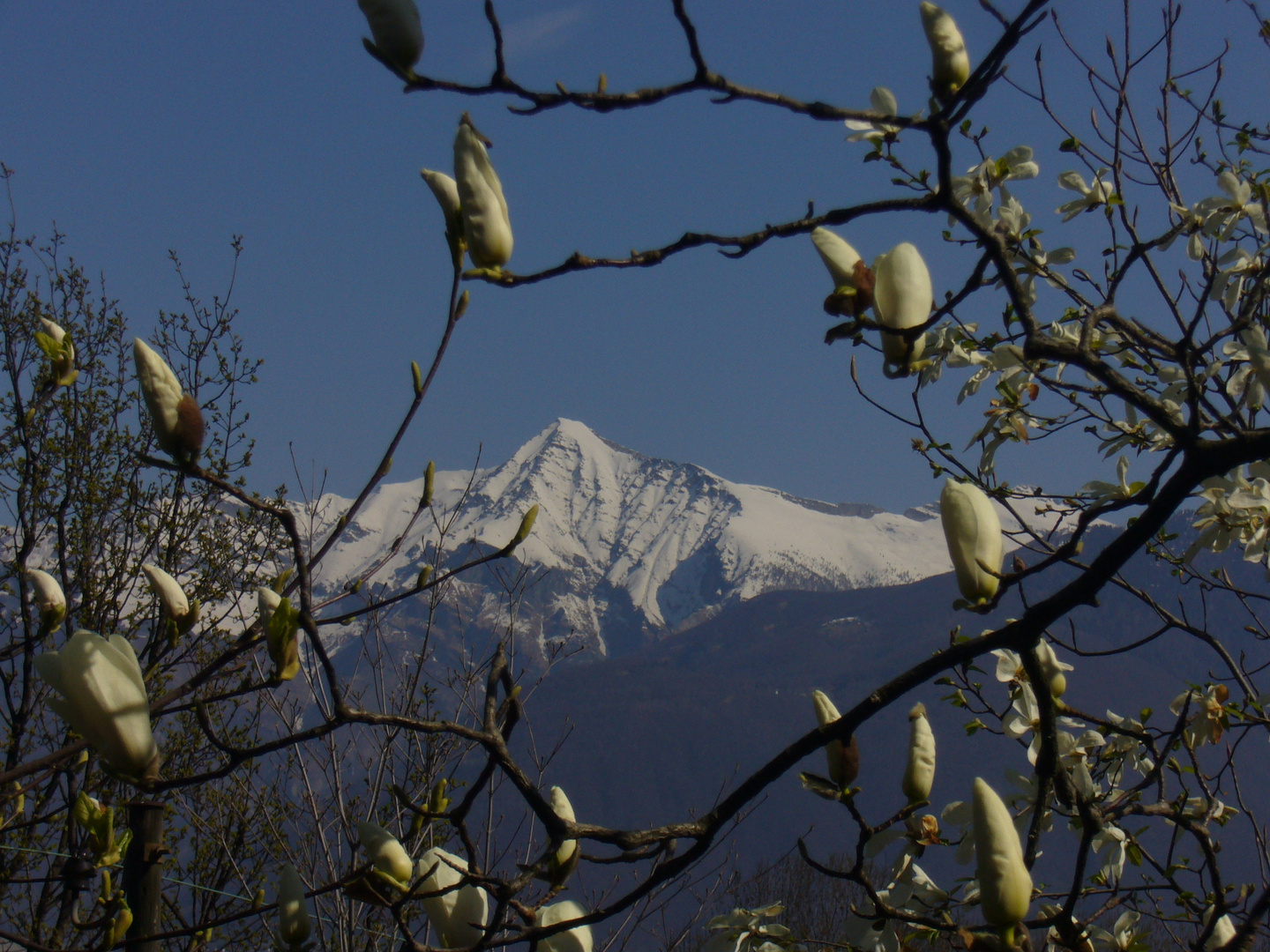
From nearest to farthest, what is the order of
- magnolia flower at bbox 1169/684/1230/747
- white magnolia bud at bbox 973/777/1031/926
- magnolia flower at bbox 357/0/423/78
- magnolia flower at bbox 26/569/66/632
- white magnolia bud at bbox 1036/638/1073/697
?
white magnolia bud at bbox 973/777/1031/926 → magnolia flower at bbox 357/0/423/78 → white magnolia bud at bbox 1036/638/1073/697 → magnolia flower at bbox 26/569/66/632 → magnolia flower at bbox 1169/684/1230/747

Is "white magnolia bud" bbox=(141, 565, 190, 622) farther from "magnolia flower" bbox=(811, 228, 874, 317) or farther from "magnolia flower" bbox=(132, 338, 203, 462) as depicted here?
"magnolia flower" bbox=(811, 228, 874, 317)

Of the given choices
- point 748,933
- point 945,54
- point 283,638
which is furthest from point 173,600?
point 945,54

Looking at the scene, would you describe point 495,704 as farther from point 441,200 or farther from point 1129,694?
point 1129,694

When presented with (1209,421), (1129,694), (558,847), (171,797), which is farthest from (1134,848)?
(1129,694)

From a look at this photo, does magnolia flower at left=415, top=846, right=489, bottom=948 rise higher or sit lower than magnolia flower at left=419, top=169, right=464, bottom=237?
lower

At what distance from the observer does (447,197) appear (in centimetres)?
105

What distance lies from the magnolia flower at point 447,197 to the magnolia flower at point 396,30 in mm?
121

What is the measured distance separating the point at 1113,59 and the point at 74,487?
6.64m

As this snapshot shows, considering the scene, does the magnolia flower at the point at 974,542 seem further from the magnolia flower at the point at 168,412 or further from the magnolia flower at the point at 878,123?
the magnolia flower at the point at 168,412

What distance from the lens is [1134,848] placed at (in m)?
2.25

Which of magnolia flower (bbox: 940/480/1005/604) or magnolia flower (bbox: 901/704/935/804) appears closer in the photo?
magnolia flower (bbox: 940/480/1005/604)

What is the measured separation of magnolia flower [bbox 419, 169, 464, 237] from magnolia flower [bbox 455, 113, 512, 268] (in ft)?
0.12

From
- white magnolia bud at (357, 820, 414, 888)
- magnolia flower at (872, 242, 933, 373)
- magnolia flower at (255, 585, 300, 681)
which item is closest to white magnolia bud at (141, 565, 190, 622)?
magnolia flower at (255, 585, 300, 681)

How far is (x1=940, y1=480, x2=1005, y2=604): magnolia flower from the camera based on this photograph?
988mm
